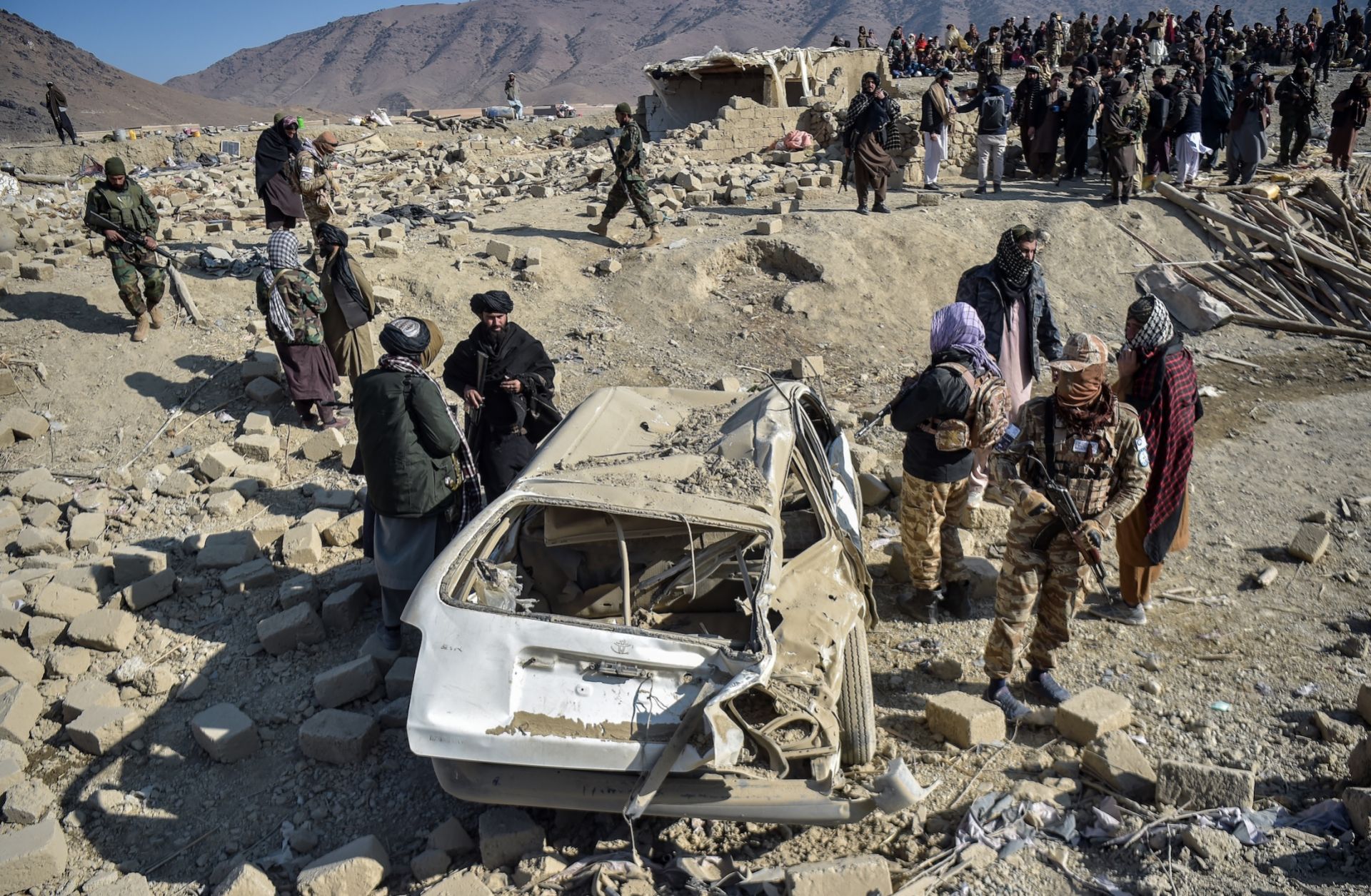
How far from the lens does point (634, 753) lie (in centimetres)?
292

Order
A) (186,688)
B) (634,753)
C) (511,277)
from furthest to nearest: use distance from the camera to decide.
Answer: (511,277) → (186,688) → (634,753)

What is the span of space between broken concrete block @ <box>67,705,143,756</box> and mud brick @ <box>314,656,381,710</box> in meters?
0.88

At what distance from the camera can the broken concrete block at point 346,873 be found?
3201mm

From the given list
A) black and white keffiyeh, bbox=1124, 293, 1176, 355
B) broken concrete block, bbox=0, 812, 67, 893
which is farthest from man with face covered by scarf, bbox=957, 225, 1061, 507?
broken concrete block, bbox=0, 812, 67, 893

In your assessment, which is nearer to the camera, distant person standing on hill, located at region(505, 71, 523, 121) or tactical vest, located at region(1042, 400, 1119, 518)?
tactical vest, located at region(1042, 400, 1119, 518)

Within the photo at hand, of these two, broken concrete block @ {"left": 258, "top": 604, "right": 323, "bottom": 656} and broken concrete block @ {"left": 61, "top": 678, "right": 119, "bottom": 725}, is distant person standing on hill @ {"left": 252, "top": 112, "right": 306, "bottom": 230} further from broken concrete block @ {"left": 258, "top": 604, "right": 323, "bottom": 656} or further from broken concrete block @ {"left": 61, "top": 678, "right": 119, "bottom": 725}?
broken concrete block @ {"left": 61, "top": 678, "right": 119, "bottom": 725}

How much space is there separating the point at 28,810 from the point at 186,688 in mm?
954

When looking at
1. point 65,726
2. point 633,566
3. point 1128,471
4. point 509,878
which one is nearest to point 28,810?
point 65,726

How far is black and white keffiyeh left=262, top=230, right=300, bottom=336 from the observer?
6.84 meters

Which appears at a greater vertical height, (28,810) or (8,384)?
(8,384)

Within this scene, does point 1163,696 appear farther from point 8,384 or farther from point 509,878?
point 8,384

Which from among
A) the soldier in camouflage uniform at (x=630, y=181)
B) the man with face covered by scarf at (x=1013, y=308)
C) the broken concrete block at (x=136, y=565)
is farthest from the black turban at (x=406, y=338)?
the soldier in camouflage uniform at (x=630, y=181)

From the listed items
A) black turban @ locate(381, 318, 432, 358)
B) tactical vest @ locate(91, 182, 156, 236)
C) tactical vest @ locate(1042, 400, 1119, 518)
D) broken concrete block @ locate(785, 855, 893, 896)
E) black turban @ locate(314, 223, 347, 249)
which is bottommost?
broken concrete block @ locate(785, 855, 893, 896)

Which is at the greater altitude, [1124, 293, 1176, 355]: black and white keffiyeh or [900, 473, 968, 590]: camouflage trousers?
[1124, 293, 1176, 355]: black and white keffiyeh
